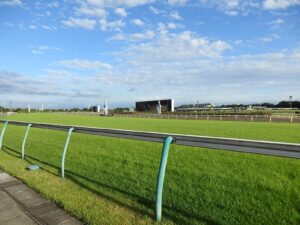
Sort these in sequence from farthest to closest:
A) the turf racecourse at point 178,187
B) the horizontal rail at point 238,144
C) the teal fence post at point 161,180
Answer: the turf racecourse at point 178,187, the teal fence post at point 161,180, the horizontal rail at point 238,144

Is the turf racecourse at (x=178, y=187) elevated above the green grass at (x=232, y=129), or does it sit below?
above

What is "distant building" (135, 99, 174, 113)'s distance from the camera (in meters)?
105

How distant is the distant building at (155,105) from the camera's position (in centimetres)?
10506

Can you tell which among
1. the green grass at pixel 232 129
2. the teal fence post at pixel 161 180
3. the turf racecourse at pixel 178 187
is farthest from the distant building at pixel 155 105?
the teal fence post at pixel 161 180

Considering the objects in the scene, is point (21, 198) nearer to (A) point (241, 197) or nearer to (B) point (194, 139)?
(B) point (194, 139)

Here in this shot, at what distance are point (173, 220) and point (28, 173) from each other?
157 inches

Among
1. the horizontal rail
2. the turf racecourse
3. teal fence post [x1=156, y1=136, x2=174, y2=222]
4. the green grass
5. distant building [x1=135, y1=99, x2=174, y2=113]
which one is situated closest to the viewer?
the horizontal rail

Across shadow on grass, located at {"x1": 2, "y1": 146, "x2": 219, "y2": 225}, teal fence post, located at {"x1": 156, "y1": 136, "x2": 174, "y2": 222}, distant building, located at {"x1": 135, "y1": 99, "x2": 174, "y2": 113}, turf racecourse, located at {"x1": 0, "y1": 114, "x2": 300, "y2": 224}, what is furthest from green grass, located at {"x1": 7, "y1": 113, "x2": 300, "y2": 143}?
distant building, located at {"x1": 135, "y1": 99, "x2": 174, "y2": 113}

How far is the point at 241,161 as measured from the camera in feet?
26.3

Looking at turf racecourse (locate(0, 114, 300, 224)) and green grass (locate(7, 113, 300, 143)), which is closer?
turf racecourse (locate(0, 114, 300, 224))

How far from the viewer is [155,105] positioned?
112 m

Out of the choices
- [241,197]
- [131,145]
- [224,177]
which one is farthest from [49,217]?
[131,145]

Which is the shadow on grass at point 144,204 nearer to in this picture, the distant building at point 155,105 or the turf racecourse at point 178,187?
the turf racecourse at point 178,187

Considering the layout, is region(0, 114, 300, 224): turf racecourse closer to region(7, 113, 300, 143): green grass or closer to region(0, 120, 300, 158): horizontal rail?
region(0, 120, 300, 158): horizontal rail
